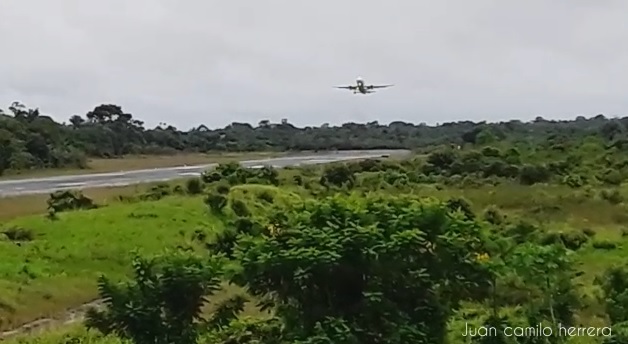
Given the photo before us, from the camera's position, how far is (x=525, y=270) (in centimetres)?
951

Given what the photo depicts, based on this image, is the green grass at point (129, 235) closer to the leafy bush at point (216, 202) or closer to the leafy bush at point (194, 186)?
the leafy bush at point (216, 202)

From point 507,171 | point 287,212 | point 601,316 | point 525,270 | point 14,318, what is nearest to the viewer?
point 525,270

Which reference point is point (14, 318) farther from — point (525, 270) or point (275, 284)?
point (525, 270)

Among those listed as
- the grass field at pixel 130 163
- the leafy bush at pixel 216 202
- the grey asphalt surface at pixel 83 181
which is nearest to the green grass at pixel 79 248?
the leafy bush at pixel 216 202

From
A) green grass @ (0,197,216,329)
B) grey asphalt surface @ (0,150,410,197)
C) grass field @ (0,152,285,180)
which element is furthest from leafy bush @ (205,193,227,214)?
grass field @ (0,152,285,180)

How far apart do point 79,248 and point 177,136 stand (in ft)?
241

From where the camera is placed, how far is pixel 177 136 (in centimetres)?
9775

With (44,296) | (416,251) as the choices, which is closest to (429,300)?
(416,251)

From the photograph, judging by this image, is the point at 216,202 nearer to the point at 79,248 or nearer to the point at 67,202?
the point at 67,202

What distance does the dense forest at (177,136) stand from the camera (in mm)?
59281

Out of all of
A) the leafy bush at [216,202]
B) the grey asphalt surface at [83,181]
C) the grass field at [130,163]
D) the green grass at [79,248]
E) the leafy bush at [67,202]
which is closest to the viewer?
the green grass at [79,248]

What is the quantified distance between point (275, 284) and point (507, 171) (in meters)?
42.3

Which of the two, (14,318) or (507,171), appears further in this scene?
(507,171)

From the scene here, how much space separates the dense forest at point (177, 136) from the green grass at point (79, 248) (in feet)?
81.2
